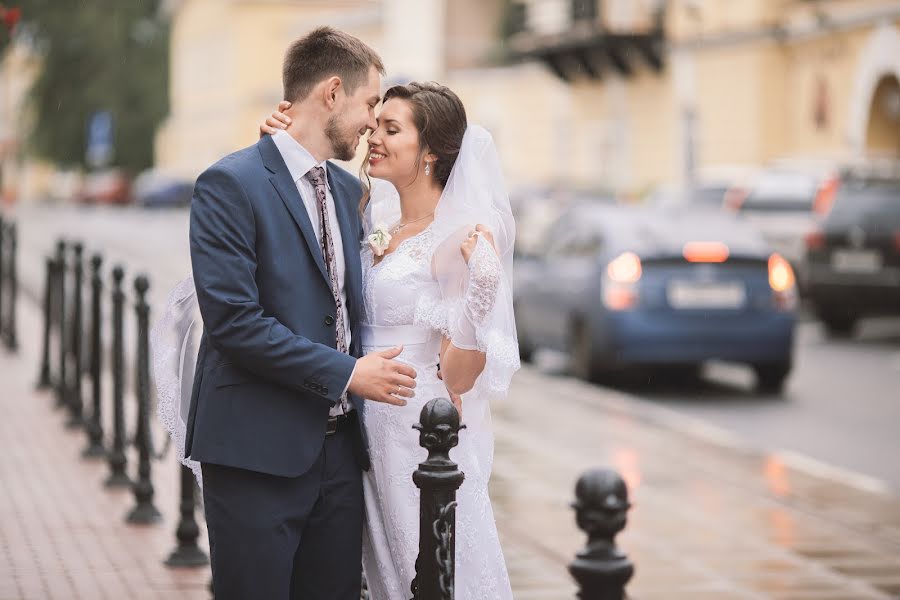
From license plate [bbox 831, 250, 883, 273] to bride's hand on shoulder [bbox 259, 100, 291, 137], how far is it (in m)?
14.7

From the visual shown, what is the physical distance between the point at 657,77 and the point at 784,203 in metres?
17.2

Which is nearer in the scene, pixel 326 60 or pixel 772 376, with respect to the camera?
pixel 326 60

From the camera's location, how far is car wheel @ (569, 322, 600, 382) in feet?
43.4

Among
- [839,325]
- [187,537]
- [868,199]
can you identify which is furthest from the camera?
[839,325]

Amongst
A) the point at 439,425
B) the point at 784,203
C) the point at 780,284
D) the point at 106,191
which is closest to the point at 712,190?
the point at 784,203

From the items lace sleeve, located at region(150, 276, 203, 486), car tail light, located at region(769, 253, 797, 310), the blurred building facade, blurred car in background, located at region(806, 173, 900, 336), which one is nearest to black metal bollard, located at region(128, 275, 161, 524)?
lace sleeve, located at region(150, 276, 203, 486)

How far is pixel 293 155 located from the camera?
3984mm

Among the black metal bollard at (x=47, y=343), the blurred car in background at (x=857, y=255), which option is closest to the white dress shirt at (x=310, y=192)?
the black metal bollard at (x=47, y=343)

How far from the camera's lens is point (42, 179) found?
11231 cm

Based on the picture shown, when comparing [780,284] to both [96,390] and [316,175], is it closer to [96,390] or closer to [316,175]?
[96,390]

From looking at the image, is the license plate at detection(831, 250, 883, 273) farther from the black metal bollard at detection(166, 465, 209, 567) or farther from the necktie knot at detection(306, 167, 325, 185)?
the necktie knot at detection(306, 167, 325, 185)

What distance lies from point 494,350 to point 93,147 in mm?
53140

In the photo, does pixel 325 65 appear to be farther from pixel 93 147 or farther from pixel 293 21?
pixel 293 21

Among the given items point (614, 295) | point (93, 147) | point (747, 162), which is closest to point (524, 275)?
point (614, 295)
